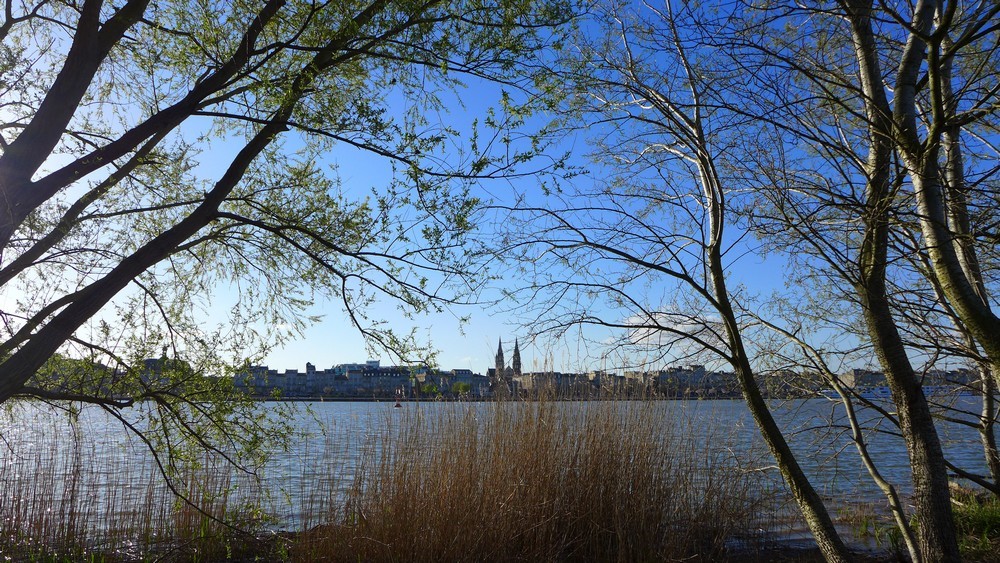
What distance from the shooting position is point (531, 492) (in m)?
5.07

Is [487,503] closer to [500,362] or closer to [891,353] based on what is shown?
[500,362]

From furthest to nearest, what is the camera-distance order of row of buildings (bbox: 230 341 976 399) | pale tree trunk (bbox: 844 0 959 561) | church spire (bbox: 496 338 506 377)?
church spire (bbox: 496 338 506 377)
row of buildings (bbox: 230 341 976 399)
pale tree trunk (bbox: 844 0 959 561)

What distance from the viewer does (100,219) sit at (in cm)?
531

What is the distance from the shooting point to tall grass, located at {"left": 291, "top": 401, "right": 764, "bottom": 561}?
15.9 ft

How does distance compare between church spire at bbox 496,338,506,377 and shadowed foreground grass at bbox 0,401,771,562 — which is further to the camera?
church spire at bbox 496,338,506,377

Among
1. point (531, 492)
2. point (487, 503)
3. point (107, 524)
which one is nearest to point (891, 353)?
point (531, 492)

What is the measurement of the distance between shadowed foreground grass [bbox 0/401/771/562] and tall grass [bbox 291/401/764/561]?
0.01 metres

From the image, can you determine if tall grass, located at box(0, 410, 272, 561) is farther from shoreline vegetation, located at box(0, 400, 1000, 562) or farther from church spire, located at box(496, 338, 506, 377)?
church spire, located at box(496, 338, 506, 377)

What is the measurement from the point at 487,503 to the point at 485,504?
3 centimetres

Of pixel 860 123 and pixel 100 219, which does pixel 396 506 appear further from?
pixel 860 123

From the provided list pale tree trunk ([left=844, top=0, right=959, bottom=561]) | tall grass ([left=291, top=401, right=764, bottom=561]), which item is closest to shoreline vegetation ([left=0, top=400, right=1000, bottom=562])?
tall grass ([left=291, top=401, right=764, bottom=561])

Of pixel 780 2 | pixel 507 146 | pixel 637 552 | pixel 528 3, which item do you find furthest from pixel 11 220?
pixel 637 552

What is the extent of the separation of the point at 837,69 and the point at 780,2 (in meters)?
0.95

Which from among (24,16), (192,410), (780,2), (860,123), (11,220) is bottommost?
(192,410)
